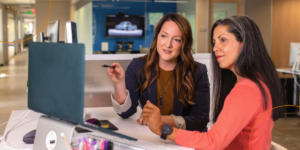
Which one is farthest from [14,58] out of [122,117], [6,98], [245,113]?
[245,113]

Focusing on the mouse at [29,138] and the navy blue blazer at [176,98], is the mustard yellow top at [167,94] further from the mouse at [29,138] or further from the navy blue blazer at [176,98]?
the mouse at [29,138]

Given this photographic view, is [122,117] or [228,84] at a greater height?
[228,84]

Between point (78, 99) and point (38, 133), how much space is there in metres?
0.25

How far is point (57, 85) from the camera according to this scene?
34.1 inches

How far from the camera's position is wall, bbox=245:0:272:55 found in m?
6.69

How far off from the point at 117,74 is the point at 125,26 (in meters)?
5.62

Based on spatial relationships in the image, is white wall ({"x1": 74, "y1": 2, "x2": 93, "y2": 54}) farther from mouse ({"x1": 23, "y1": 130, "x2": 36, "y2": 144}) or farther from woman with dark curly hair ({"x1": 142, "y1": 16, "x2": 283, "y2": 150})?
woman with dark curly hair ({"x1": 142, "y1": 16, "x2": 283, "y2": 150})

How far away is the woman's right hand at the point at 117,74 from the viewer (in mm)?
1324

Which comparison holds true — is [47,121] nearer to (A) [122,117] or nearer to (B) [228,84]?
(A) [122,117]

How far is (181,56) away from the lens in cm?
158

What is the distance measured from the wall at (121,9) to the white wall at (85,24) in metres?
0.10

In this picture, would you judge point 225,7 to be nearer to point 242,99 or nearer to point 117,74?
point 117,74

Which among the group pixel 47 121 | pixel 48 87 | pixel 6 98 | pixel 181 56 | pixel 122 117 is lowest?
pixel 6 98

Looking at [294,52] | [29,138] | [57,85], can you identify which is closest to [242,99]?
[57,85]
